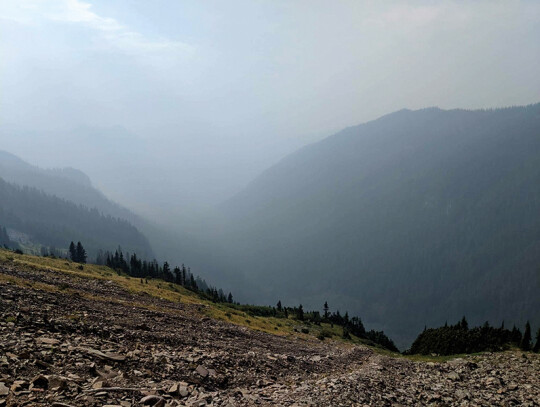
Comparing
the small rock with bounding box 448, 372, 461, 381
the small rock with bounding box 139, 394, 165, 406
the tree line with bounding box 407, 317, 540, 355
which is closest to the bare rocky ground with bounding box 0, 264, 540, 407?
the small rock with bounding box 139, 394, 165, 406

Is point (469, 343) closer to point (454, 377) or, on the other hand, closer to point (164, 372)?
point (454, 377)

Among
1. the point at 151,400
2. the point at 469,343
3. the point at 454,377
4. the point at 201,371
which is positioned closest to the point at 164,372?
the point at 201,371

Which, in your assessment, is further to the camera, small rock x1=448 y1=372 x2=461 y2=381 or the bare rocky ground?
small rock x1=448 y1=372 x2=461 y2=381

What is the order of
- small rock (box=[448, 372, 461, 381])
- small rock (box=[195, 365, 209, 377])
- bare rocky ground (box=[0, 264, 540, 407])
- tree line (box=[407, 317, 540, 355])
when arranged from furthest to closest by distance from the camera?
tree line (box=[407, 317, 540, 355]), small rock (box=[448, 372, 461, 381]), small rock (box=[195, 365, 209, 377]), bare rocky ground (box=[0, 264, 540, 407])

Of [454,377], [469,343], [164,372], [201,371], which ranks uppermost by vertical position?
[164,372]

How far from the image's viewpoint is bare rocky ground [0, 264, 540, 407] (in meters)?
12.3

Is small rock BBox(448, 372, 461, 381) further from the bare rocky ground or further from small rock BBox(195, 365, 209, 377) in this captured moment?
small rock BBox(195, 365, 209, 377)

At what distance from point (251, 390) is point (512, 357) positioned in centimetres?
3548

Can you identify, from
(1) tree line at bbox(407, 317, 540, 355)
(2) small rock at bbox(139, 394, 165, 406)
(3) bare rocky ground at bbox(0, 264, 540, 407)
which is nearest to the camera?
(2) small rock at bbox(139, 394, 165, 406)

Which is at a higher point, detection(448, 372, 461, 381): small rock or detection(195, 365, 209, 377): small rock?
detection(195, 365, 209, 377): small rock

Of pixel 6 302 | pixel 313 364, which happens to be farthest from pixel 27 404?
pixel 313 364

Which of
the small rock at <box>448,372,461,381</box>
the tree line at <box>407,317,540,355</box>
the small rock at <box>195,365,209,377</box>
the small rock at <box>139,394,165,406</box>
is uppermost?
the small rock at <box>139,394,165,406</box>

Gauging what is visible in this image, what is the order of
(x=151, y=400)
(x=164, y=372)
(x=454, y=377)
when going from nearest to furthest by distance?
(x=151, y=400), (x=164, y=372), (x=454, y=377)

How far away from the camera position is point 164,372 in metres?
16.4
